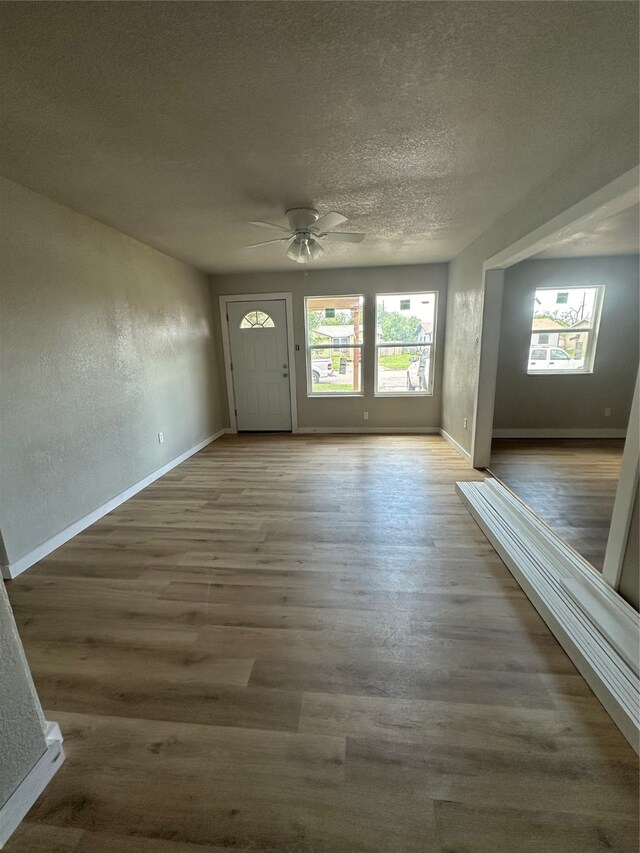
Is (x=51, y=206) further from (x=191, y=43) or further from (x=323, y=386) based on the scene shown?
(x=323, y=386)

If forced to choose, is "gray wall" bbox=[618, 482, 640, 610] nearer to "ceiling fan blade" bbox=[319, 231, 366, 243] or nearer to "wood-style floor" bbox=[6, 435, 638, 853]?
"wood-style floor" bbox=[6, 435, 638, 853]

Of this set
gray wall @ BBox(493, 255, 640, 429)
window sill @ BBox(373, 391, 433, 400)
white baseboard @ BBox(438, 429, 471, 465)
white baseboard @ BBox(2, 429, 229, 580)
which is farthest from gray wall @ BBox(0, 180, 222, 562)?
gray wall @ BBox(493, 255, 640, 429)

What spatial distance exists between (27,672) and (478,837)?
55.7 inches

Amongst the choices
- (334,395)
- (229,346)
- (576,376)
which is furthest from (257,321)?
(576,376)

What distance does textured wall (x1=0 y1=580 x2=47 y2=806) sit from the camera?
939 mm

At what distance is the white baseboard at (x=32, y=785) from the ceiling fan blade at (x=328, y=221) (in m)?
2.96

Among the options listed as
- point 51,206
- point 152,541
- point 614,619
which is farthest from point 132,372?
point 614,619

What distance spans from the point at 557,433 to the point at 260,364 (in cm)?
451

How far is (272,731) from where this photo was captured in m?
1.17

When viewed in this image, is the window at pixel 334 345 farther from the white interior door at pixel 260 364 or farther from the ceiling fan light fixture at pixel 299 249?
the ceiling fan light fixture at pixel 299 249

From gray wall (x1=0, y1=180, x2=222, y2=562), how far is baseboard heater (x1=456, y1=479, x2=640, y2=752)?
3102 millimetres

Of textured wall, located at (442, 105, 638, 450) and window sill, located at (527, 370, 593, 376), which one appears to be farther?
window sill, located at (527, 370, 593, 376)

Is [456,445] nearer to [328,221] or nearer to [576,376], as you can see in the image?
[576,376]

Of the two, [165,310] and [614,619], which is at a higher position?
[165,310]
